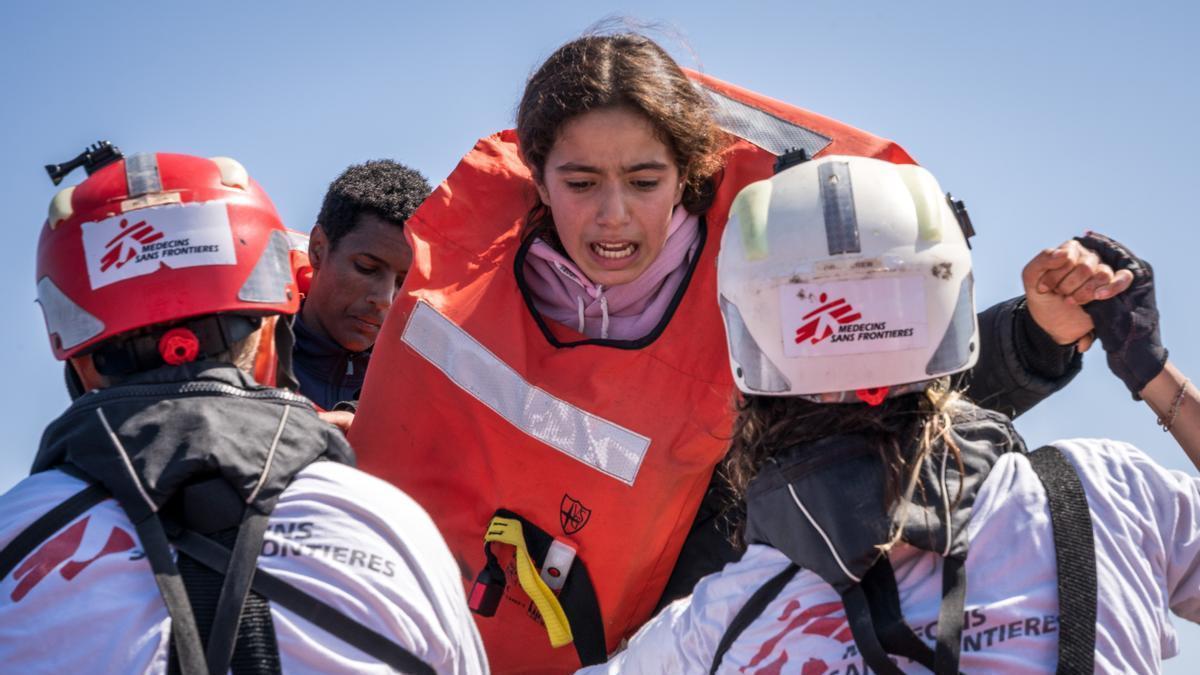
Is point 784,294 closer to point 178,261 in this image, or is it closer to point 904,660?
point 904,660

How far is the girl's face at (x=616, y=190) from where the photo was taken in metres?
4.31

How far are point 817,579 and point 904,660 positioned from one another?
0.75 ft

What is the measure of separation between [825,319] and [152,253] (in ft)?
4.84

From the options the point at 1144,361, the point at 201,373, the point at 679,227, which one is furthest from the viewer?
the point at 679,227

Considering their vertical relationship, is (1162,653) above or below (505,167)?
below

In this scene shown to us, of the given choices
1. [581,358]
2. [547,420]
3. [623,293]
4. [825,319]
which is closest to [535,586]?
[547,420]

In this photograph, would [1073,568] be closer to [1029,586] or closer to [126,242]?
[1029,586]

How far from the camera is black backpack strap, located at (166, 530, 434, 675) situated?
252 centimetres

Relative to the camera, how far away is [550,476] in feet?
13.6

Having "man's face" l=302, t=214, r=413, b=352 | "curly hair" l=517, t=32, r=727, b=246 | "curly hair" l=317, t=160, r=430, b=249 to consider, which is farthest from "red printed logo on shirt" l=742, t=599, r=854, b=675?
"curly hair" l=317, t=160, r=430, b=249

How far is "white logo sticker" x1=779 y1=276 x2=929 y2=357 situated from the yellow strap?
4.84 ft

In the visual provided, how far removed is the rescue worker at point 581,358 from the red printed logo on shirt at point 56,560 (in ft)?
5.67

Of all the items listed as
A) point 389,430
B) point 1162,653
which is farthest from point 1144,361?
point 389,430

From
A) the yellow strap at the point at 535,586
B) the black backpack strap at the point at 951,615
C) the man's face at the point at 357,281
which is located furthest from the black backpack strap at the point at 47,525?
the man's face at the point at 357,281
